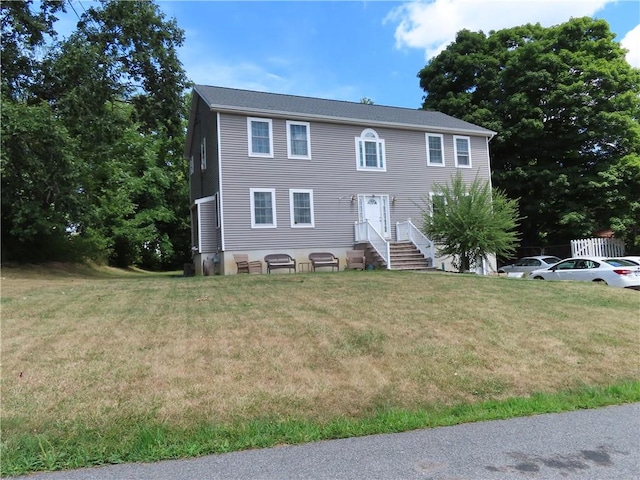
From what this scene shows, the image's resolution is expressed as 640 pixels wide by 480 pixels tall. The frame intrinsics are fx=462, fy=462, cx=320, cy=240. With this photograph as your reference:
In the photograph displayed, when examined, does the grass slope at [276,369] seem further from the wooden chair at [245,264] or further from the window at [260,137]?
the window at [260,137]

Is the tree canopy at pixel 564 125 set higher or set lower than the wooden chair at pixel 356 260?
higher

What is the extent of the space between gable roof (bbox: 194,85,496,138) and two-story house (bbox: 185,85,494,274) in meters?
0.06

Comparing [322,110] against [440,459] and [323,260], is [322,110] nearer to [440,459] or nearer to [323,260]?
[323,260]

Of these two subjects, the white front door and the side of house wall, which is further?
the white front door

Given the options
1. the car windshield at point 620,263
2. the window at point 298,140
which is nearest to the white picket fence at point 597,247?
the car windshield at point 620,263

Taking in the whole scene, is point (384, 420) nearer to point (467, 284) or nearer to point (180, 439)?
point (180, 439)

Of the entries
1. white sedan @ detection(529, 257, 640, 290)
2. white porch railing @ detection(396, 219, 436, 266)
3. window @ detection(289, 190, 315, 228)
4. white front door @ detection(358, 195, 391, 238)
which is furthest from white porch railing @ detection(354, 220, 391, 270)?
white sedan @ detection(529, 257, 640, 290)

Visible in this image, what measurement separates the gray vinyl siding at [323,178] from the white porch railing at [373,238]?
355 millimetres

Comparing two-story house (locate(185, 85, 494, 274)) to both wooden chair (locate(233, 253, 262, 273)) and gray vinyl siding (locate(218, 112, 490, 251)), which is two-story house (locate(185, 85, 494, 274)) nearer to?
gray vinyl siding (locate(218, 112, 490, 251))

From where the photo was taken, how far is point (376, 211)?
2055 cm

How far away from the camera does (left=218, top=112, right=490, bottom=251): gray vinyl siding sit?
58.9 ft

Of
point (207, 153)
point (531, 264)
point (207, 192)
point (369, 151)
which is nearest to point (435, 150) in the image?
point (369, 151)

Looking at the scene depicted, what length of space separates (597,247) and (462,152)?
913cm

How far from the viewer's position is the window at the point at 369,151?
20.4 m
